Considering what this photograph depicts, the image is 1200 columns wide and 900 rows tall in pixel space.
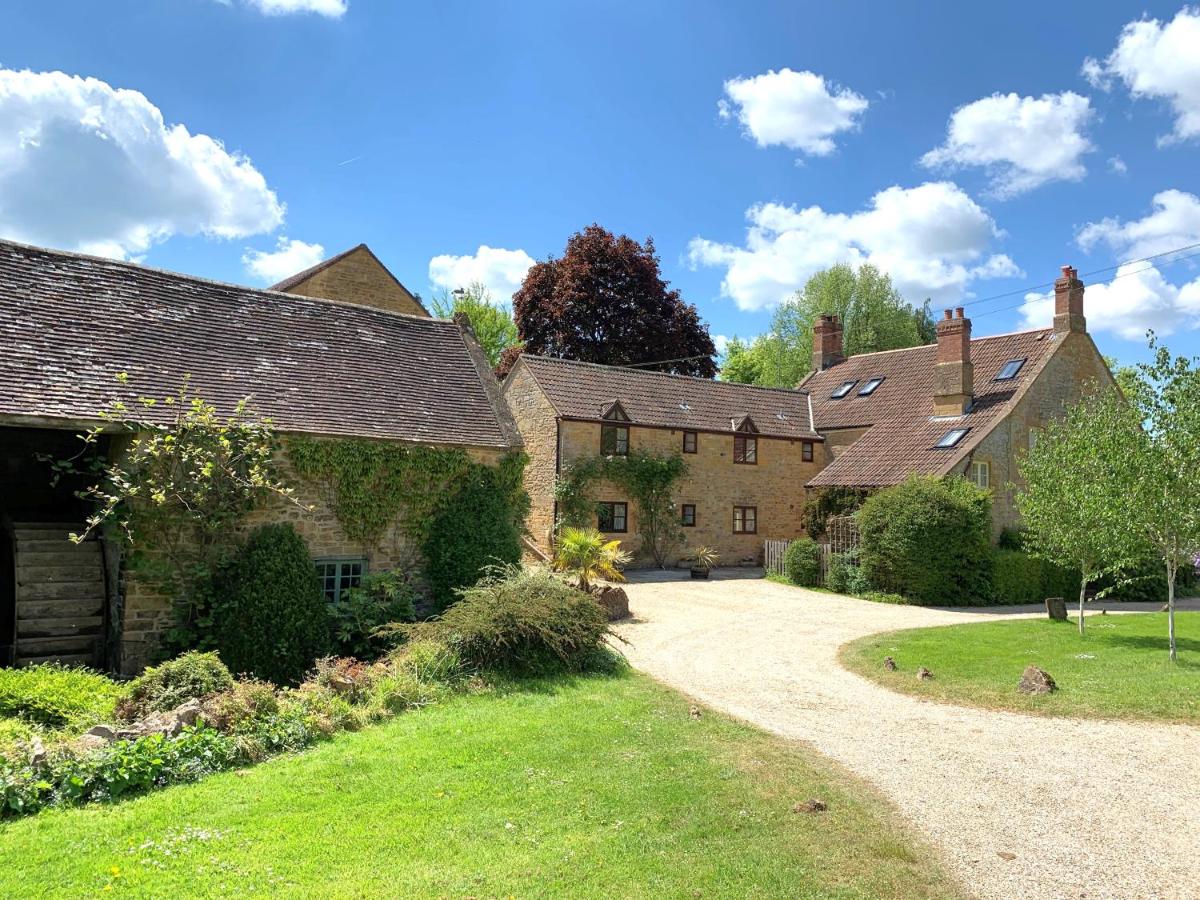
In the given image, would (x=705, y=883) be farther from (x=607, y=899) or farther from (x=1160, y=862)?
(x=1160, y=862)

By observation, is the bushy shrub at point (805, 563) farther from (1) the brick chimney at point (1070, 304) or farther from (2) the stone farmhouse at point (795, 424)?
(1) the brick chimney at point (1070, 304)

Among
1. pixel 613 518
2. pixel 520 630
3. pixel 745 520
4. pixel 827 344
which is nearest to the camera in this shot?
pixel 520 630

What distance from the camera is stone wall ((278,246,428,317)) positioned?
28.6 m

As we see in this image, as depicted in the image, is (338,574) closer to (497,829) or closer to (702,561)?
(497,829)

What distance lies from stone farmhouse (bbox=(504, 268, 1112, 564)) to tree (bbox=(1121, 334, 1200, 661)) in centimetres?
1037

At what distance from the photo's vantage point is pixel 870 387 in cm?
3328

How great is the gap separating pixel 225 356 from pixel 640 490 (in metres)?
16.6

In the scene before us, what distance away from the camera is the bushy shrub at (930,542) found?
2231cm

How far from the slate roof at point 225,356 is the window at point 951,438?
16.0m

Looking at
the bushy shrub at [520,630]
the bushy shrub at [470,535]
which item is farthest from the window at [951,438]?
the bushy shrub at [520,630]

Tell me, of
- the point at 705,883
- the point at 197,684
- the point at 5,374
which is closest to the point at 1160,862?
the point at 705,883

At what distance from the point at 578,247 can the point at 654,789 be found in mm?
39403

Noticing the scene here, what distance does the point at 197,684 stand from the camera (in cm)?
989

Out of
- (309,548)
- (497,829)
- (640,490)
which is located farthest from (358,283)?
(497,829)
